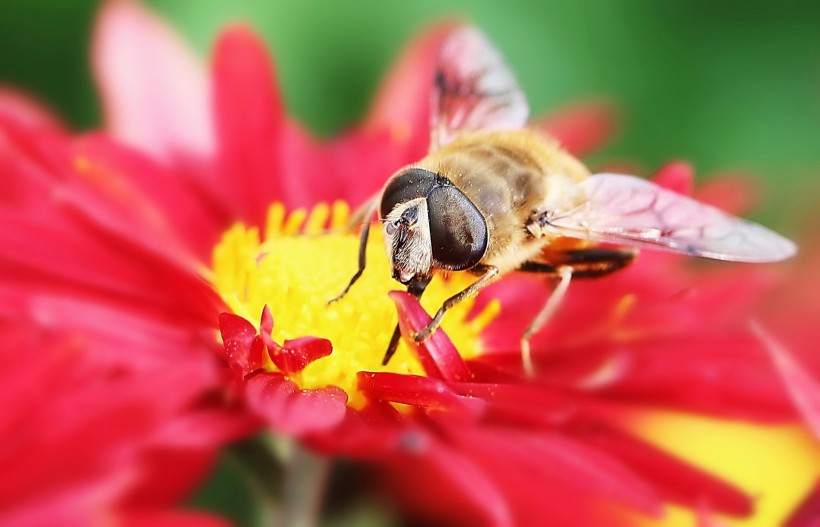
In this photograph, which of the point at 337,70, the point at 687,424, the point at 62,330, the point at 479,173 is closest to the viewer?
the point at 62,330

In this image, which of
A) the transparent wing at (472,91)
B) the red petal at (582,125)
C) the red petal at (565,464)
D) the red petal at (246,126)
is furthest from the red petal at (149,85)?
the red petal at (565,464)

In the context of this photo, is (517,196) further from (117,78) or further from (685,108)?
(685,108)

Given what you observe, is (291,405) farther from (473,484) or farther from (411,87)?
(411,87)

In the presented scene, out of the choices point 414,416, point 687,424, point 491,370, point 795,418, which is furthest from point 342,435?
point 687,424

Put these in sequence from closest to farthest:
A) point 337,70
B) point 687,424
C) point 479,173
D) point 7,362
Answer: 1. point 7,362
2. point 479,173
3. point 687,424
4. point 337,70

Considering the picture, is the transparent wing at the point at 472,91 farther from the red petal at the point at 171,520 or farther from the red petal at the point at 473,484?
the red petal at the point at 171,520

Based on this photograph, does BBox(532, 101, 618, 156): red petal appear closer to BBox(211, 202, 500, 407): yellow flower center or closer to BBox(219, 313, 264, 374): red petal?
BBox(211, 202, 500, 407): yellow flower center

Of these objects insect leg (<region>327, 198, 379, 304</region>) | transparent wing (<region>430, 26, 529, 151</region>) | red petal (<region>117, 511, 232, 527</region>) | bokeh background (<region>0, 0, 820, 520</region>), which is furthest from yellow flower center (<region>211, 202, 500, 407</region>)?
bokeh background (<region>0, 0, 820, 520</region>)

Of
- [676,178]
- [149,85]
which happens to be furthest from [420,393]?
[149,85]
